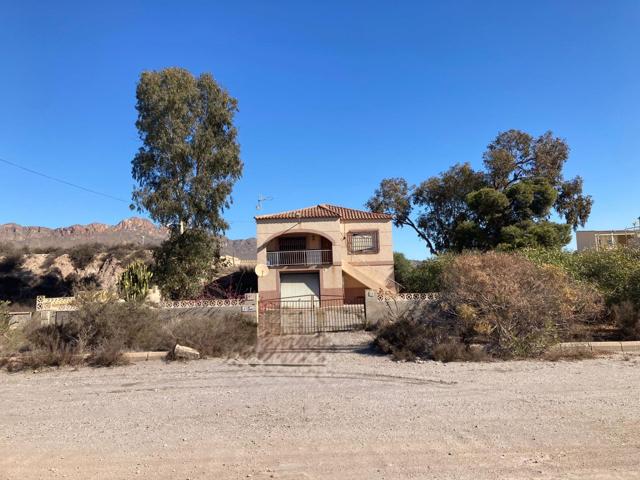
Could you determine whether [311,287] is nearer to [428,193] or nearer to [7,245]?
[428,193]

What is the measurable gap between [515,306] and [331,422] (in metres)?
6.14

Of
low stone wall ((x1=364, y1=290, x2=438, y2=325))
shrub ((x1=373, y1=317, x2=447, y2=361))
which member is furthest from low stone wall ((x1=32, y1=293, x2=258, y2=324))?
shrub ((x1=373, y1=317, x2=447, y2=361))

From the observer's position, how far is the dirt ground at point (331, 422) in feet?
A: 14.4

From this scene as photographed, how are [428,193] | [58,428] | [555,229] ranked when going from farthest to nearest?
1. [428,193]
2. [555,229]
3. [58,428]

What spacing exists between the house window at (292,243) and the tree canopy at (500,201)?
10249 mm

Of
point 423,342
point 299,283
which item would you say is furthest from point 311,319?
point 299,283

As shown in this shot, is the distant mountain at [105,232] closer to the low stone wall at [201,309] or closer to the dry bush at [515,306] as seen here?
the low stone wall at [201,309]

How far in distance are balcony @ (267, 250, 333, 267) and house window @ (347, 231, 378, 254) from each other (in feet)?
7.31

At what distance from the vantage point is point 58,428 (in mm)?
5875

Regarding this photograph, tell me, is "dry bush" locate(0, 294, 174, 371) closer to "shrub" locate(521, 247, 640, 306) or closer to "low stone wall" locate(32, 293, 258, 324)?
"low stone wall" locate(32, 293, 258, 324)

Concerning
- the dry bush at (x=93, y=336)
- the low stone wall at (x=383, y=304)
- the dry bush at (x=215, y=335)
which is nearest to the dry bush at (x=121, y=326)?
the dry bush at (x=93, y=336)

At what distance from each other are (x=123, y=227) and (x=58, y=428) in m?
120

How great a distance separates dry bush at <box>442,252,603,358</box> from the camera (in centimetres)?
1027

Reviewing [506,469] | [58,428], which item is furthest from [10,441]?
[506,469]
